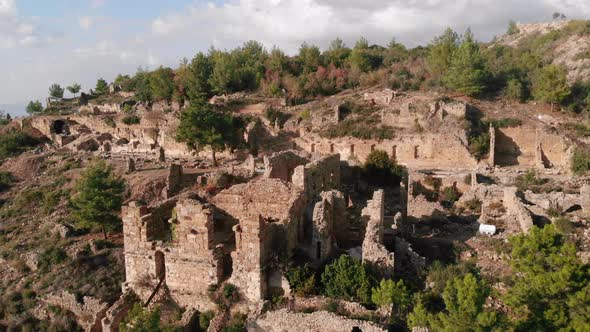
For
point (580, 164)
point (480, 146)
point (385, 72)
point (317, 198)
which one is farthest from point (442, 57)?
point (317, 198)

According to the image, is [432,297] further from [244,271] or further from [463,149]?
[463,149]

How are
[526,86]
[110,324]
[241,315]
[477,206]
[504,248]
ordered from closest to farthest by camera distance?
[241,315], [110,324], [504,248], [477,206], [526,86]

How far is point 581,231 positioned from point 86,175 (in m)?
23.0

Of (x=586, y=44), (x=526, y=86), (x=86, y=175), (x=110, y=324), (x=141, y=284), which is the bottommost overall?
(x=110, y=324)

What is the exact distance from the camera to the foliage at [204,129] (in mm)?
36062

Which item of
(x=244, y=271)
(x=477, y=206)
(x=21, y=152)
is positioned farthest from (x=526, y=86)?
(x=21, y=152)

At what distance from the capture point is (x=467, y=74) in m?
42.8

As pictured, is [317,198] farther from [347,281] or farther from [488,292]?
[488,292]

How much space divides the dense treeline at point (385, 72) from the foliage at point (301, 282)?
32788 mm

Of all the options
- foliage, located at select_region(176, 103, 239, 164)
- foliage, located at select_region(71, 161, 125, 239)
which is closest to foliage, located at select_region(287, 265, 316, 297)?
foliage, located at select_region(71, 161, 125, 239)

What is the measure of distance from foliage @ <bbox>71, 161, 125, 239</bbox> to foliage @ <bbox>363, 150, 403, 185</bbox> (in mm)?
15365

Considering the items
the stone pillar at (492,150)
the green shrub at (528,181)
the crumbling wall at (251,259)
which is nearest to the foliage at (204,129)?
the stone pillar at (492,150)

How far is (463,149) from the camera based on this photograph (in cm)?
3553

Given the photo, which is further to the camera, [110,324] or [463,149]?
[463,149]
